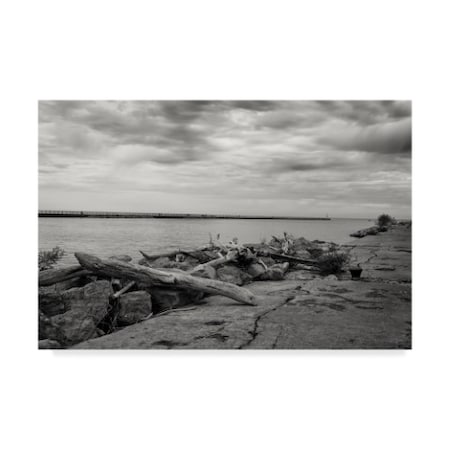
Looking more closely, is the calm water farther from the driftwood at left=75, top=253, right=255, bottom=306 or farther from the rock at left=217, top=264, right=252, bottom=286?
the rock at left=217, top=264, right=252, bottom=286

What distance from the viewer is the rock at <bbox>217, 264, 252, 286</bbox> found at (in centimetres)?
396

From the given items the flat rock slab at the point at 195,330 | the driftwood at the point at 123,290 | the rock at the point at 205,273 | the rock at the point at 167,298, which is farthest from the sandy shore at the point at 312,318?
the driftwood at the point at 123,290

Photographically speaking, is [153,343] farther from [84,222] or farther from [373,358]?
[373,358]

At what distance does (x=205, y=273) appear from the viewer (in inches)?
153

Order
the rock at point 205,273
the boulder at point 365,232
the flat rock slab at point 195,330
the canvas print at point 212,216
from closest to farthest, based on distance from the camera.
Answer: the flat rock slab at point 195,330 < the canvas print at point 212,216 < the boulder at point 365,232 < the rock at point 205,273

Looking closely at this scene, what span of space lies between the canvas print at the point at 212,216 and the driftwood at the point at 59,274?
0.01 meters

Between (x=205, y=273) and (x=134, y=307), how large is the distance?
78cm

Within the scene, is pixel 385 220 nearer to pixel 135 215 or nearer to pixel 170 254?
pixel 170 254

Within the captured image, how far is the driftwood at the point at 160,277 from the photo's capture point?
367 cm

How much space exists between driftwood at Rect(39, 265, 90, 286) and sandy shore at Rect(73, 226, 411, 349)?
667 mm

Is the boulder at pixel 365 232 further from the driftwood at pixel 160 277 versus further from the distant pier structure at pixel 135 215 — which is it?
the driftwood at pixel 160 277

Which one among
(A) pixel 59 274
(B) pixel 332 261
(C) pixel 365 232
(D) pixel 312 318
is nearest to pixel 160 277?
(A) pixel 59 274

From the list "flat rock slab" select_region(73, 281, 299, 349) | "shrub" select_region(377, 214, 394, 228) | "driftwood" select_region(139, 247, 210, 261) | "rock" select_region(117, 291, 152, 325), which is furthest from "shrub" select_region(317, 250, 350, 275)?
"rock" select_region(117, 291, 152, 325)

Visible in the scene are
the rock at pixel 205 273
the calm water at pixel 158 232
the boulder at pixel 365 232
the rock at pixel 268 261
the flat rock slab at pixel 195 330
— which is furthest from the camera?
the rock at pixel 268 261
